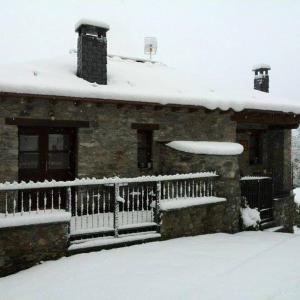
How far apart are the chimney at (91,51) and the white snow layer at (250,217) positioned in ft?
18.7

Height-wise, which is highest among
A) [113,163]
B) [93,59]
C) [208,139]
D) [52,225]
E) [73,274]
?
[93,59]

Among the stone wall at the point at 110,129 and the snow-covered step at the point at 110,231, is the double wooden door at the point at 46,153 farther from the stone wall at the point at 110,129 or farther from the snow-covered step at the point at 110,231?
the snow-covered step at the point at 110,231

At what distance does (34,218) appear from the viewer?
6.36 metres

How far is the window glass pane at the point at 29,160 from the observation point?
9484mm

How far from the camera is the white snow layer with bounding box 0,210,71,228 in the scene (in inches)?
242

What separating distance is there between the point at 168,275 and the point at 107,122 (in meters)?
5.42

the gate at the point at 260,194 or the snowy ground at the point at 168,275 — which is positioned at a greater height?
the gate at the point at 260,194

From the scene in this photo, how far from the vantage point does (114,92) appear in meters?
9.55

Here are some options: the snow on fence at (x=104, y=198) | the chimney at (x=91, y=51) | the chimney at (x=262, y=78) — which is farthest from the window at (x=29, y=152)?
the chimney at (x=262, y=78)

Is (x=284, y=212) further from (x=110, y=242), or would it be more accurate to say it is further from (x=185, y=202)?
(x=110, y=242)

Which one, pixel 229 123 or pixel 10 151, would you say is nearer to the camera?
pixel 10 151

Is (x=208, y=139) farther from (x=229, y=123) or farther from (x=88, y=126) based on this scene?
(x=88, y=126)

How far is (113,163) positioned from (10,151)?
2.86 m

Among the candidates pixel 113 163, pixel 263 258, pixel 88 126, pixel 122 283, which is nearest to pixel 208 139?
pixel 113 163
